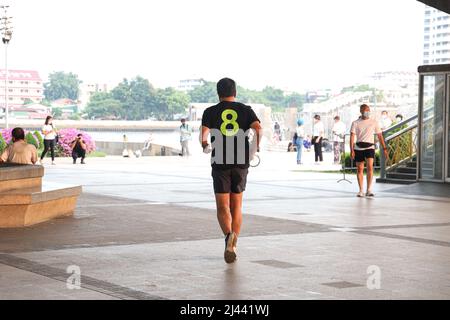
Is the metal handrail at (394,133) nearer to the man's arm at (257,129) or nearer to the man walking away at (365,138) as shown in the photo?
the man walking away at (365,138)

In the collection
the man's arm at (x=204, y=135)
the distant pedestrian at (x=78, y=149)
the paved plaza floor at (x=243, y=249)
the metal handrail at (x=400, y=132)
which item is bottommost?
the paved plaza floor at (x=243, y=249)

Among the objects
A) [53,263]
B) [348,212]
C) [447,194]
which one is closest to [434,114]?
[447,194]

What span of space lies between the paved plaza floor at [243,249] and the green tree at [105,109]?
163609mm

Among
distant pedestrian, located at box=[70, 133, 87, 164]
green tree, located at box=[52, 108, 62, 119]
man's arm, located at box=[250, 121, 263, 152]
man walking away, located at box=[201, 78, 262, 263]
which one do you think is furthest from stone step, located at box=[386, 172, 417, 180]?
green tree, located at box=[52, 108, 62, 119]

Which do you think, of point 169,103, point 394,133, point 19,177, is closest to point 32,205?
point 19,177

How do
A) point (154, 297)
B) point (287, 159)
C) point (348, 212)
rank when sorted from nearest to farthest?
point (154, 297) < point (348, 212) < point (287, 159)

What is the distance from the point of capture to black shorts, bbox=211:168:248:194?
895cm

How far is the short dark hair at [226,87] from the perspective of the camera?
29.6 feet

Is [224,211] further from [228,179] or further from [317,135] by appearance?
[317,135]

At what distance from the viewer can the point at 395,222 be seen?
42.3 feet

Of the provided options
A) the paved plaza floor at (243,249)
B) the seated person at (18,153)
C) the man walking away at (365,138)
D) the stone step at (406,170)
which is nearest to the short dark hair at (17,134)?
the seated person at (18,153)

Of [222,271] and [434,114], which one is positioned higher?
[434,114]

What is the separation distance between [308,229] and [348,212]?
2630mm
